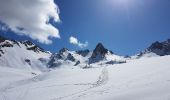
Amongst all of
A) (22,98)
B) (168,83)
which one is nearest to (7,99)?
(22,98)

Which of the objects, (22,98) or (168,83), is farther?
(22,98)

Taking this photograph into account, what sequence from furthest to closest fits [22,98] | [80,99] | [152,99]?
[22,98], [80,99], [152,99]

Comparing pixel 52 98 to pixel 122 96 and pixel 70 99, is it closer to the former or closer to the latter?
pixel 70 99

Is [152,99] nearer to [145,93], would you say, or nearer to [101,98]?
[145,93]

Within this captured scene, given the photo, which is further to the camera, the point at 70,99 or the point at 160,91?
the point at 70,99

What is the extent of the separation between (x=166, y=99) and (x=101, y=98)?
6.31 metres

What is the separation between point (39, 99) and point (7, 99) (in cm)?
641

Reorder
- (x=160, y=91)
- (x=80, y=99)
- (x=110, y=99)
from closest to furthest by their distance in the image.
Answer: (x=160, y=91) < (x=110, y=99) < (x=80, y=99)

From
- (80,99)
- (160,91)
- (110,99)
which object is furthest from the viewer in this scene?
(80,99)

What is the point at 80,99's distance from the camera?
2159 cm

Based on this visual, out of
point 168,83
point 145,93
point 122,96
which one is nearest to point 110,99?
point 122,96

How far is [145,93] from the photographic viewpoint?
17938 mm

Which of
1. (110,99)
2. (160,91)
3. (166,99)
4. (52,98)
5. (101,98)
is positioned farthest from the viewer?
(52,98)

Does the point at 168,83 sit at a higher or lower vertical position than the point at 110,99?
higher
